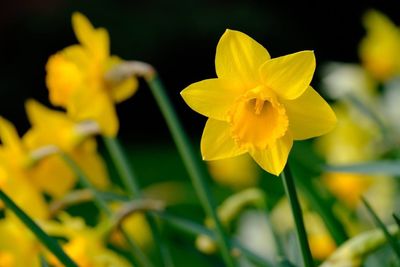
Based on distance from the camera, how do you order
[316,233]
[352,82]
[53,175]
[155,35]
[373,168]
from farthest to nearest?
[155,35]
[352,82]
[316,233]
[53,175]
[373,168]

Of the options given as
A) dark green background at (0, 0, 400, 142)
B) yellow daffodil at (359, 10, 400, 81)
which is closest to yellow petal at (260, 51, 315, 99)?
yellow daffodil at (359, 10, 400, 81)

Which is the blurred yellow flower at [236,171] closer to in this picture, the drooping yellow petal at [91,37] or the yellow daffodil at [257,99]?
the drooping yellow petal at [91,37]

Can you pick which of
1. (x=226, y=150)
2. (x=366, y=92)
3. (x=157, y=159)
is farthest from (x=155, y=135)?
(x=226, y=150)

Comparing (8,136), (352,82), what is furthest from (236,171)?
(8,136)

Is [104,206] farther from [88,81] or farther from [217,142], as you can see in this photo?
[217,142]

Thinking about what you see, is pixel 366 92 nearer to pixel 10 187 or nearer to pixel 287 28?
pixel 10 187

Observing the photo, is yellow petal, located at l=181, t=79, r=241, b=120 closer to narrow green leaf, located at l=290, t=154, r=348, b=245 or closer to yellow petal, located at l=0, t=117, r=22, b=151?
narrow green leaf, located at l=290, t=154, r=348, b=245

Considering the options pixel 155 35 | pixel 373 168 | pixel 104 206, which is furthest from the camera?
pixel 155 35
